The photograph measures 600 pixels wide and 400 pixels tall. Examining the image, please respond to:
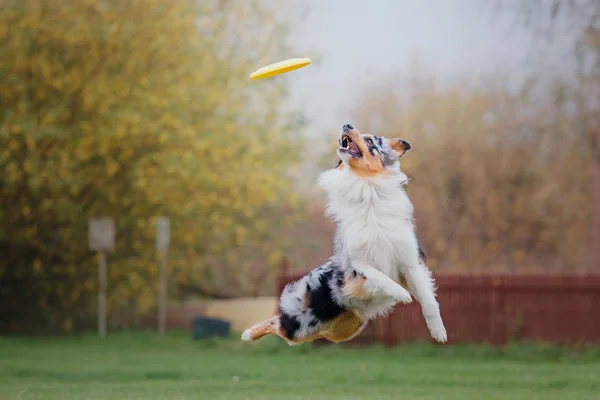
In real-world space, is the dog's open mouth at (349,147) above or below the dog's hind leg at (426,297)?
above

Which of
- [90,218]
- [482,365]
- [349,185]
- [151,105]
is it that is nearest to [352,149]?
[349,185]

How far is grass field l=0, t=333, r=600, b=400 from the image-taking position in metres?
10.4

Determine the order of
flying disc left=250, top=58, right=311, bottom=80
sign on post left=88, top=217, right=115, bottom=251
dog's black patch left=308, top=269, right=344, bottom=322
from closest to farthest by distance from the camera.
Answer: dog's black patch left=308, top=269, right=344, bottom=322, flying disc left=250, top=58, right=311, bottom=80, sign on post left=88, top=217, right=115, bottom=251

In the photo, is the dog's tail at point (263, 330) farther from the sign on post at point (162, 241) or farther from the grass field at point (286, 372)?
the sign on post at point (162, 241)

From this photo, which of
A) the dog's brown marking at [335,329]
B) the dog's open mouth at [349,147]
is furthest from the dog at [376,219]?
the dog's brown marking at [335,329]

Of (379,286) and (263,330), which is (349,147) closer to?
(379,286)

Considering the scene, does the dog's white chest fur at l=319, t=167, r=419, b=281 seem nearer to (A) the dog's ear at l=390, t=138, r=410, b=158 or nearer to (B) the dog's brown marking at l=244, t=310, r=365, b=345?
(A) the dog's ear at l=390, t=138, r=410, b=158

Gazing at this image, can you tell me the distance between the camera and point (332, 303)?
572 centimetres

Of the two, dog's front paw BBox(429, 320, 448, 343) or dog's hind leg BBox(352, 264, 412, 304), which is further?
dog's front paw BBox(429, 320, 448, 343)

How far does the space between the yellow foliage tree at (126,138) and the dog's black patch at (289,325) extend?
42.1ft

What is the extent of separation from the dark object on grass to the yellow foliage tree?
117 inches

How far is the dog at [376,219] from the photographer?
544 cm

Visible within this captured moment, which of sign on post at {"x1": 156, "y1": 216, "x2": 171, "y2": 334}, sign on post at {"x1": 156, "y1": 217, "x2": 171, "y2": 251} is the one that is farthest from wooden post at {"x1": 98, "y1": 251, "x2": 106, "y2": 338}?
sign on post at {"x1": 156, "y1": 217, "x2": 171, "y2": 251}

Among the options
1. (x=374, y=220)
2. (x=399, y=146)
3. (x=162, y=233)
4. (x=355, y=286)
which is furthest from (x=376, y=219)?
(x=162, y=233)
